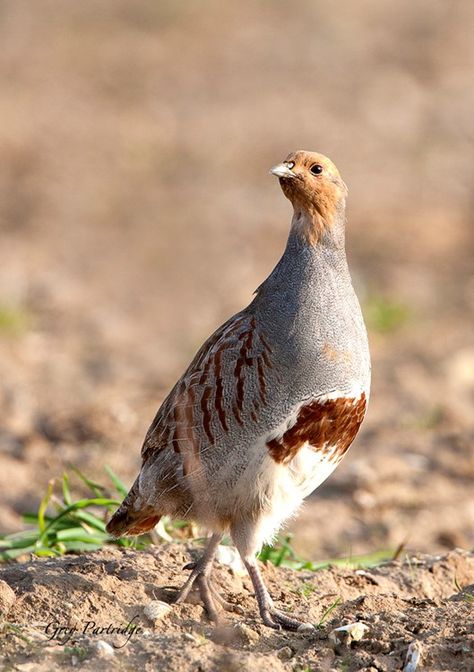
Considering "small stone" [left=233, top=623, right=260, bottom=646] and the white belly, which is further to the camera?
the white belly

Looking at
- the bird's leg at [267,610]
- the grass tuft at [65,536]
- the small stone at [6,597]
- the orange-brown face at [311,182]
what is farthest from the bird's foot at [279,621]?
the orange-brown face at [311,182]

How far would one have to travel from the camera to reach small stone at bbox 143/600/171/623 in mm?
3490

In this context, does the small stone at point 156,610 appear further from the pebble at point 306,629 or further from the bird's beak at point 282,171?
the bird's beak at point 282,171

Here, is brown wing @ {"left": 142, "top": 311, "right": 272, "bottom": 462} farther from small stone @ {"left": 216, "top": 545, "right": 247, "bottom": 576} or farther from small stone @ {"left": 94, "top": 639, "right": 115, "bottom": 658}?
small stone @ {"left": 94, "top": 639, "right": 115, "bottom": 658}

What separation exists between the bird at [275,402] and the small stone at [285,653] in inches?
9.9

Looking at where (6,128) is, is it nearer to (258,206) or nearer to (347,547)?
(258,206)

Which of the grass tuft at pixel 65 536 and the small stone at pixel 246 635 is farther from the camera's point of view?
the grass tuft at pixel 65 536

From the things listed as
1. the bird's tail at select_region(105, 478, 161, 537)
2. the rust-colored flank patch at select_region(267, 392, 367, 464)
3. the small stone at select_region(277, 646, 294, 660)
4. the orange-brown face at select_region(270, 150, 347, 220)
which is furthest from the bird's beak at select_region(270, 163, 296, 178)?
the small stone at select_region(277, 646, 294, 660)

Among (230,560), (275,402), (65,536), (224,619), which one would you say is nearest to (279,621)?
(224,619)

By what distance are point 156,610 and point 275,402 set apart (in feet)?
2.35

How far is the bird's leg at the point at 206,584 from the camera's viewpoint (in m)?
3.64

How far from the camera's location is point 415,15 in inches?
600

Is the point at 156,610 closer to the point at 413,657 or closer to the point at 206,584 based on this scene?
the point at 206,584

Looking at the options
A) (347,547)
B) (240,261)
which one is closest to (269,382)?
(347,547)
